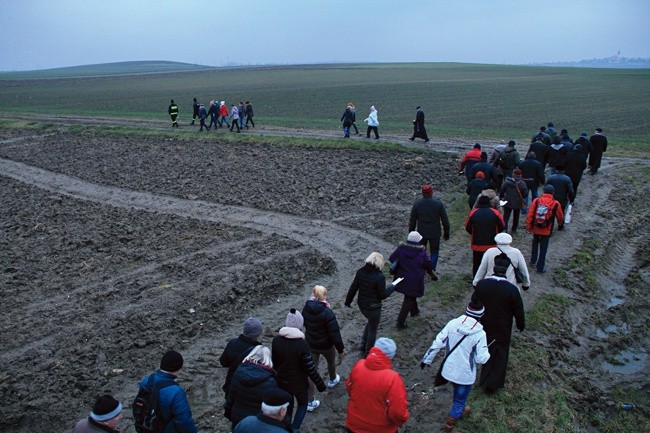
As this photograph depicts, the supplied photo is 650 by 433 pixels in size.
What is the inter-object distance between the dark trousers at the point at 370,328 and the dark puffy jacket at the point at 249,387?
10.1ft

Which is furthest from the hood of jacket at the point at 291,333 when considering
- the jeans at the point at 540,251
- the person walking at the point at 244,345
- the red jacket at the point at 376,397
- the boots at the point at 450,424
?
the jeans at the point at 540,251

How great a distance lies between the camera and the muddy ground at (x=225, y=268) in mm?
9219

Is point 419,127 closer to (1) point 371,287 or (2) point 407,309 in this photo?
(2) point 407,309

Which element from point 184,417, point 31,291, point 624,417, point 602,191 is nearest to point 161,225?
point 31,291

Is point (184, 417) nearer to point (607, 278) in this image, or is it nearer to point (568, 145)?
point (607, 278)

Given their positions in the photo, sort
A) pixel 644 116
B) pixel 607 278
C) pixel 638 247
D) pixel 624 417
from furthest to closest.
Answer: pixel 644 116 → pixel 638 247 → pixel 607 278 → pixel 624 417

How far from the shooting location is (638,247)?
49.5 feet

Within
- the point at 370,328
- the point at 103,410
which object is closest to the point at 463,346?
the point at 370,328

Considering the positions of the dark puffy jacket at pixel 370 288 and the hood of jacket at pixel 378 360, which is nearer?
the hood of jacket at pixel 378 360

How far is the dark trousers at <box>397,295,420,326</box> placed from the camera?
1013 cm

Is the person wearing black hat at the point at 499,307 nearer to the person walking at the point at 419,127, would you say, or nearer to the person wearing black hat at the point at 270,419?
the person wearing black hat at the point at 270,419

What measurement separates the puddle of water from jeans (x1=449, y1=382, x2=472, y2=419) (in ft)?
12.5

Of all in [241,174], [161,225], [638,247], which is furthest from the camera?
[241,174]

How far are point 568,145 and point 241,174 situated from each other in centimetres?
1123
